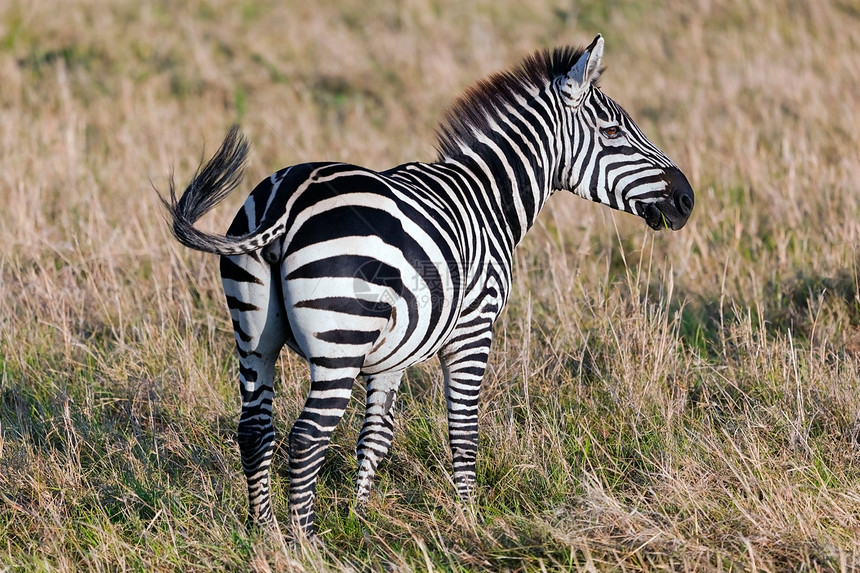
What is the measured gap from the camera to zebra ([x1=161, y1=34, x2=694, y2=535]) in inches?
126

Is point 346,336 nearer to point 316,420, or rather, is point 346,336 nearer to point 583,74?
point 316,420

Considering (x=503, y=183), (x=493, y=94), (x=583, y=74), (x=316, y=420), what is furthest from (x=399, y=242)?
(x=583, y=74)

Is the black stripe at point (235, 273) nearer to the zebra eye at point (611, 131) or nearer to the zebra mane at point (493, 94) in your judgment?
the zebra mane at point (493, 94)

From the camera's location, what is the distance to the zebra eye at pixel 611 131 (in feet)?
13.8

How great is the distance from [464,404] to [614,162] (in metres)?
1.39

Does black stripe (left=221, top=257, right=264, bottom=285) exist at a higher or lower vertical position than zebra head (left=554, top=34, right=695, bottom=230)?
lower

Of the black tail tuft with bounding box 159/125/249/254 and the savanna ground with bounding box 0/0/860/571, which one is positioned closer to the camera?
the black tail tuft with bounding box 159/125/249/254

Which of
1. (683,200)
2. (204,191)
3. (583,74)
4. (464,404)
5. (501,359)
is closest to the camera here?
(204,191)

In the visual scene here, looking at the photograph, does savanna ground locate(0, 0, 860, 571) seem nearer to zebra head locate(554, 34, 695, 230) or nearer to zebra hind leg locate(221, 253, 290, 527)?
zebra hind leg locate(221, 253, 290, 527)

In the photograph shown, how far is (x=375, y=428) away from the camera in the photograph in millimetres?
4156

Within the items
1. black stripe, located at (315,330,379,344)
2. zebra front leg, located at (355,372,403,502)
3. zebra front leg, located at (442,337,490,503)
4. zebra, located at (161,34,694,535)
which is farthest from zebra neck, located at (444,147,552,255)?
black stripe, located at (315,330,379,344)

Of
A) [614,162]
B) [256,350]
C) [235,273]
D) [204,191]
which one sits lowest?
[256,350]

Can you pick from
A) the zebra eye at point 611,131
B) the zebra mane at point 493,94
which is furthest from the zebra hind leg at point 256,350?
the zebra eye at point 611,131

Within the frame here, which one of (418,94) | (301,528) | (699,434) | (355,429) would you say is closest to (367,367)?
(301,528)
